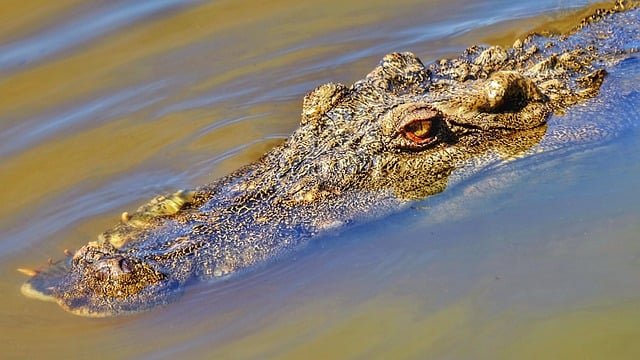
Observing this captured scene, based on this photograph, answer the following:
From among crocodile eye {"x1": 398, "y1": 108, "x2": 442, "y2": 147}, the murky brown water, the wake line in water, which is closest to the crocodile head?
crocodile eye {"x1": 398, "y1": 108, "x2": 442, "y2": 147}

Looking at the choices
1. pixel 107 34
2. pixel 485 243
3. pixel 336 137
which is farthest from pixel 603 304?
pixel 107 34

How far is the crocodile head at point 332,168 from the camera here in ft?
15.4

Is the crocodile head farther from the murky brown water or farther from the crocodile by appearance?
the murky brown water

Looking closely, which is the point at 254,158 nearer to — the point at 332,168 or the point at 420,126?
the point at 332,168

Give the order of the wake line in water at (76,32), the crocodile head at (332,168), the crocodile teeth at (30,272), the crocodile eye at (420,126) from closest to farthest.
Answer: the crocodile head at (332,168) → the crocodile teeth at (30,272) → the crocodile eye at (420,126) → the wake line in water at (76,32)

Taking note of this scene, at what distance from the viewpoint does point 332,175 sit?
5.34 metres

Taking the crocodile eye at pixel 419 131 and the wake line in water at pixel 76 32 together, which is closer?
the crocodile eye at pixel 419 131

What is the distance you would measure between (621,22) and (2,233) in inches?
211

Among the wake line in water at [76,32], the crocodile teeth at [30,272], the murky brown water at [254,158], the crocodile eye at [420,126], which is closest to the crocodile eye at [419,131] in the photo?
the crocodile eye at [420,126]

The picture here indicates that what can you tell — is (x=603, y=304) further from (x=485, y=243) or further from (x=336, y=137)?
(x=336, y=137)

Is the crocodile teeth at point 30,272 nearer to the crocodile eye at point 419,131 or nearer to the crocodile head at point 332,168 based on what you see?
the crocodile head at point 332,168

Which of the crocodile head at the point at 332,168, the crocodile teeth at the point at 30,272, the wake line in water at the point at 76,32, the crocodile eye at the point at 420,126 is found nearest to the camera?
the crocodile head at the point at 332,168

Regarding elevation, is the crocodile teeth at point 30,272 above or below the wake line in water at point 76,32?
below

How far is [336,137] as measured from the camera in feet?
18.3
